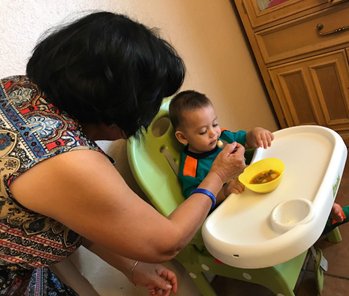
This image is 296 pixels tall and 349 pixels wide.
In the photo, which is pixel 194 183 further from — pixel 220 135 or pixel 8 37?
pixel 8 37

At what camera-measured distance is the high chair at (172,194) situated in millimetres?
864

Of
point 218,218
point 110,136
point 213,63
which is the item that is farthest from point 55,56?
point 213,63

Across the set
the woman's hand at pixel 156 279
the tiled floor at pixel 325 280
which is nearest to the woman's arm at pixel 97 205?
the woman's hand at pixel 156 279

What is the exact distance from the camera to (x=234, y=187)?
0.96m

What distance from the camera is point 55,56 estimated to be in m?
0.59

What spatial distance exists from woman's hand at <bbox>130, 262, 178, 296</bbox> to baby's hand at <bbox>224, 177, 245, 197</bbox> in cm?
30

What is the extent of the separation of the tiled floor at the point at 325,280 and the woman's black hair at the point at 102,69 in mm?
906

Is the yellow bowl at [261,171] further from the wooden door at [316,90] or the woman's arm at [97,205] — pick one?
the wooden door at [316,90]

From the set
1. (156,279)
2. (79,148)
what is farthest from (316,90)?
(79,148)

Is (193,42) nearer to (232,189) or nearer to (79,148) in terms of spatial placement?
(232,189)

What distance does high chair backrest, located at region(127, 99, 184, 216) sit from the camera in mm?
981

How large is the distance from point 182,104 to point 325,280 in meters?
0.81

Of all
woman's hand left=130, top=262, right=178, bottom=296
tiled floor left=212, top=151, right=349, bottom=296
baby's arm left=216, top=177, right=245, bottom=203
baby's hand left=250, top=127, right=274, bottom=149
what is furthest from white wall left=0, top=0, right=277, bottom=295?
tiled floor left=212, top=151, right=349, bottom=296

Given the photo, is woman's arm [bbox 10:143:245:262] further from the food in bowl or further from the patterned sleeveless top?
the food in bowl
